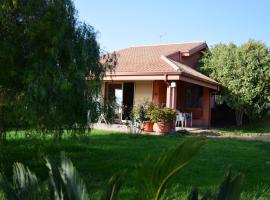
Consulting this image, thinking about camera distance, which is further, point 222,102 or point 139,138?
point 222,102

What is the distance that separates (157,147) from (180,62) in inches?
504

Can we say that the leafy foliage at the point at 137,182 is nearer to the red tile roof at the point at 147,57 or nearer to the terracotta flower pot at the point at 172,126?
the terracotta flower pot at the point at 172,126

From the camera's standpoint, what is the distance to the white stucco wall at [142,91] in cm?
2205

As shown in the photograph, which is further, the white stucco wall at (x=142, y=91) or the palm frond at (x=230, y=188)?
the white stucco wall at (x=142, y=91)

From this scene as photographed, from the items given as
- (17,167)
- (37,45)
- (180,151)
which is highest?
(37,45)

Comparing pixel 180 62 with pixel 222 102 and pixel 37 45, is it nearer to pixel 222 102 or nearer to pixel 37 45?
pixel 222 102

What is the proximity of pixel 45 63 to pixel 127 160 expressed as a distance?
382 centimetres

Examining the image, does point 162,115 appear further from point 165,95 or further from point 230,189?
point 230,189

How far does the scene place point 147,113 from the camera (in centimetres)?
1725

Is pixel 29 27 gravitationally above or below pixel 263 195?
above

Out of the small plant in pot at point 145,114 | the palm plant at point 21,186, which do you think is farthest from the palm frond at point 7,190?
the small plant in pot at point 145,114

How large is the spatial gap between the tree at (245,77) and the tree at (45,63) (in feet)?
56.5

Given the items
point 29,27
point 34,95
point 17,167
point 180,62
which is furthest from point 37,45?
point 180,62

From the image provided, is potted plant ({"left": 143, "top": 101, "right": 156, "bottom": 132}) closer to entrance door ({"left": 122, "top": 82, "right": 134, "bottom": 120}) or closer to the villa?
the villa
